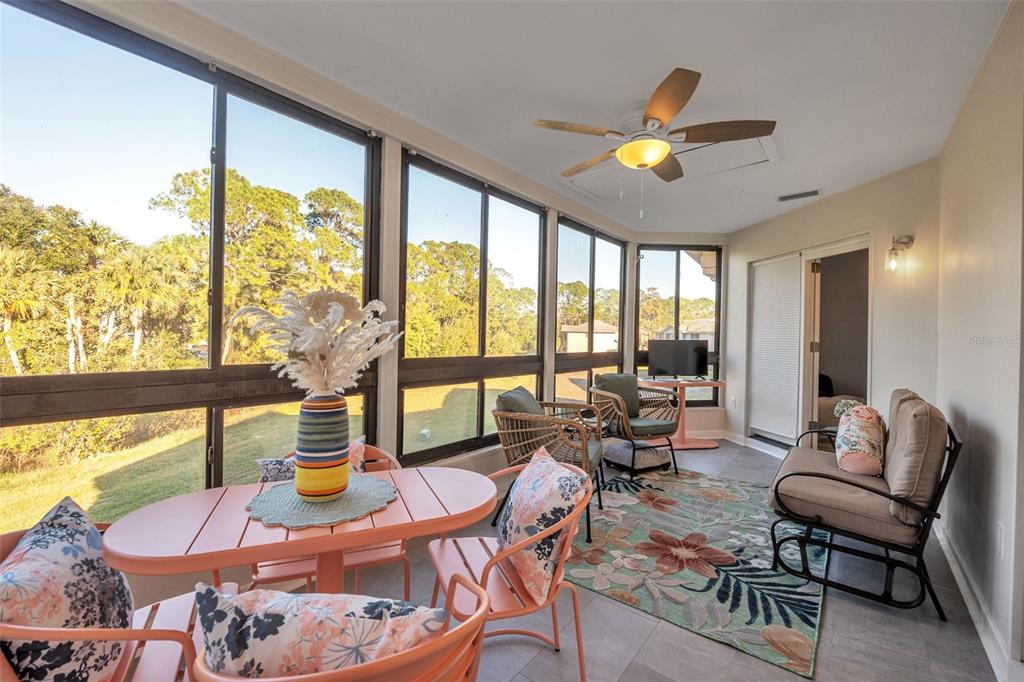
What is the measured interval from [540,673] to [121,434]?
204cm

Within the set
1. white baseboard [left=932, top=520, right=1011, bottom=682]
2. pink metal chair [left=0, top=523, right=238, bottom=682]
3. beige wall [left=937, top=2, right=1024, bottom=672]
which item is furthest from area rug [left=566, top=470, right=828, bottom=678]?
pink metal chair [left=0, top=523, right=238, bottom=682]

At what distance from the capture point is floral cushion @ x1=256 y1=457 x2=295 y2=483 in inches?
71.2

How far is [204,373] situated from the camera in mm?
2018

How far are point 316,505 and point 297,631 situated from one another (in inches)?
31.8

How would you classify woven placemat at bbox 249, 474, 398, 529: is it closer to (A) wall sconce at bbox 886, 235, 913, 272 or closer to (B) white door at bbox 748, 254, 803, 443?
(A) wall sconce at bbox 886, 235, 913, 272

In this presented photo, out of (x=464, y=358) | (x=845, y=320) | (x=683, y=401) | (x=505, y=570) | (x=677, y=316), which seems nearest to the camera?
(x=505, y=570)

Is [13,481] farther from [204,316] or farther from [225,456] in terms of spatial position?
[204,316]

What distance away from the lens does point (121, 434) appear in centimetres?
181

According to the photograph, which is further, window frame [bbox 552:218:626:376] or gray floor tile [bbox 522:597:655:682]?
window frame [bbox 552:218:626:376]

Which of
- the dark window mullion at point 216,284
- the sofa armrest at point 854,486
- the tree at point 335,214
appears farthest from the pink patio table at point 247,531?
the sofa armrest at point 854,486

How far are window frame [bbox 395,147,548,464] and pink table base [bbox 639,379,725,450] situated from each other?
62.1 inches

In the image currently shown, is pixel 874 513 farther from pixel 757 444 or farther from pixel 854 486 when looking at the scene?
pixel 757 444

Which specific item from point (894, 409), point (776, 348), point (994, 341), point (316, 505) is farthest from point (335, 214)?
point (776, 348)

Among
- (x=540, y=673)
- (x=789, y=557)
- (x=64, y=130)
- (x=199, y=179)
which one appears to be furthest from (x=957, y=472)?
(x=64, y=130)
